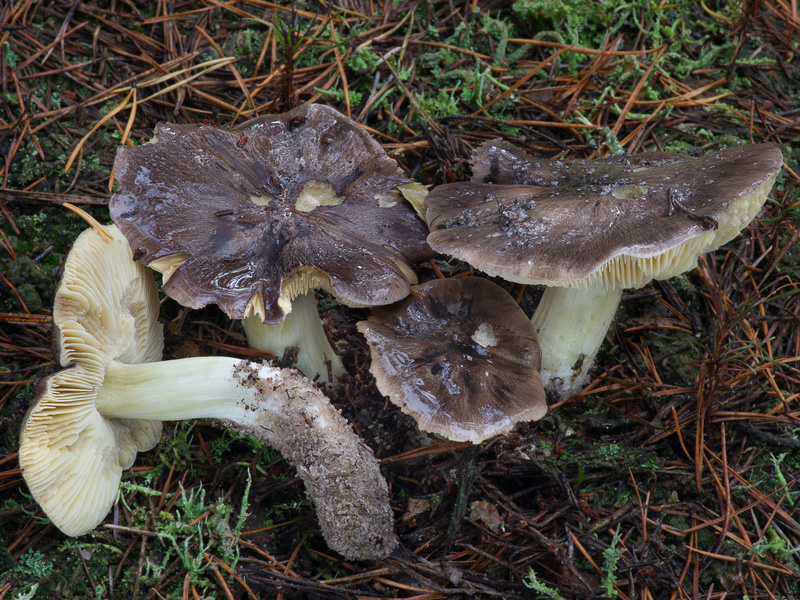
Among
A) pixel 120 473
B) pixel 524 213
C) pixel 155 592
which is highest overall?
pixel 524 213

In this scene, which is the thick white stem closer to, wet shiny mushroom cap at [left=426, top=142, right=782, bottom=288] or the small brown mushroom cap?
the small brown mushroom cap

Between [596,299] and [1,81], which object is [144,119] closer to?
[1,81]

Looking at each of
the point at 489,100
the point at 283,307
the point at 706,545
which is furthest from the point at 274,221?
the point at 706,545

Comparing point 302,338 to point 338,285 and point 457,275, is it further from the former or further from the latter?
point 457,275

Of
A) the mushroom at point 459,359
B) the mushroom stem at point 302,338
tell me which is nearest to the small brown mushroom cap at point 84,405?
the mushroom stem at point 302,338

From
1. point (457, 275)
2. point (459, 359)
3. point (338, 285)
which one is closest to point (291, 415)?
point (338, 285)

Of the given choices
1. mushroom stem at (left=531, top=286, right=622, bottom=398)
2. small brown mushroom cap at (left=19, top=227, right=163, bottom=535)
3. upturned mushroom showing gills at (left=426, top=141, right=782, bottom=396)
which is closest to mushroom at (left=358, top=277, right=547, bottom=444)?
mushroom stem at (left=531, top=286, right=622, bottom=398)

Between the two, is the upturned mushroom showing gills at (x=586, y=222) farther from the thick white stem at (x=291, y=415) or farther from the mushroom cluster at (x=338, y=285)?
the thick white stem at (x=291, y=415)
